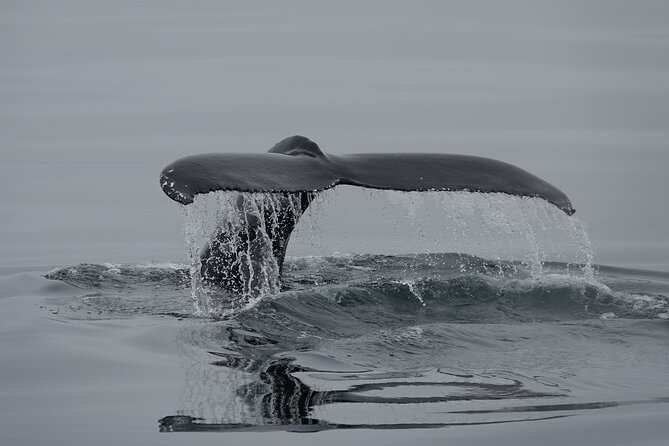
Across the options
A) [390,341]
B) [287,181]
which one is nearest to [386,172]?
[287,181]

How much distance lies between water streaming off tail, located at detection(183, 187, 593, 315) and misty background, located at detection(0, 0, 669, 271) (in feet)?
1.17

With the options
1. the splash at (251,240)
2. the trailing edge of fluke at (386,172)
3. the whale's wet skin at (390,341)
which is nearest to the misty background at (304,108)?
the whale's wet skin at (390,341)

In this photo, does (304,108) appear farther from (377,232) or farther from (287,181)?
(287,181)

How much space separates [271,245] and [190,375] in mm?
1805

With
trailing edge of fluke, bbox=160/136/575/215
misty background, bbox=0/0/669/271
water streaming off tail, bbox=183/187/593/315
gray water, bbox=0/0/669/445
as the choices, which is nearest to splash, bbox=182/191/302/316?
water streaming off tail, bbox=183/187/593/315

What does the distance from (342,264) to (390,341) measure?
9.02ft

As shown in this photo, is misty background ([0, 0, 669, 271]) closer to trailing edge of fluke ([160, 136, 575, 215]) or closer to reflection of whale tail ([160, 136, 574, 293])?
reflection of whale tail ([160, 136, 574, 293])

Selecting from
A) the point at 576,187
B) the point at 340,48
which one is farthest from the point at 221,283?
the point at 340,48

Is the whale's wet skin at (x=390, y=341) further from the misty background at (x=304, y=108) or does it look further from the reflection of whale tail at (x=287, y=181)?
the misty background at (x=304, y=108)

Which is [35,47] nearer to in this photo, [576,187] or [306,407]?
[576,187]

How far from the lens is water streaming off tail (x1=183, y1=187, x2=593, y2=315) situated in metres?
7.39

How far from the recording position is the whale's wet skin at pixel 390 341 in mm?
5578

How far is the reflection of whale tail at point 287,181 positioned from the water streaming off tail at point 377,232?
0.01m

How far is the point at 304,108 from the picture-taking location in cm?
1781
